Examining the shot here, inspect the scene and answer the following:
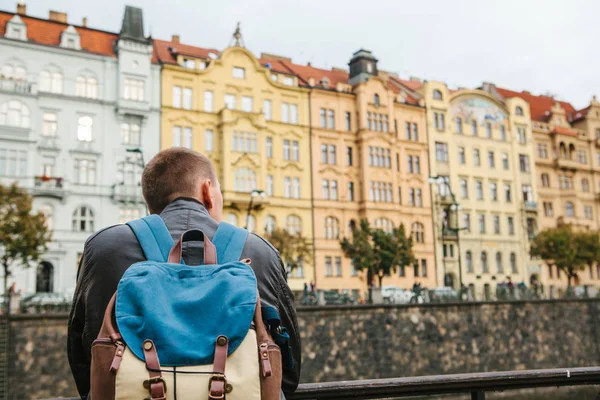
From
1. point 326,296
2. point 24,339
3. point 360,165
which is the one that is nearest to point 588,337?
point 326,296

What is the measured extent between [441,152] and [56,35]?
97.0 ft

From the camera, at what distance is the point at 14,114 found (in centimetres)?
3588

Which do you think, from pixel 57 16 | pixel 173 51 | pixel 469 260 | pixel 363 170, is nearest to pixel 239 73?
pixel 173 51

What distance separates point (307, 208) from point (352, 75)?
41.3 feet

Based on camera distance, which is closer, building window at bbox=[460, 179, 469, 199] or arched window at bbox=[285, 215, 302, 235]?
arched window at bbox=[285, 215, 302, 235]

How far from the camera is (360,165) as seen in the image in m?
46.8

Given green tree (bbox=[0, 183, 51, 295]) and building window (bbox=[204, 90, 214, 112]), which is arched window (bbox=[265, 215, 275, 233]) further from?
green tree (bbox=[0, 183, 51, 295])

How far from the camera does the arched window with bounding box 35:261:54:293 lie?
35.5 meters

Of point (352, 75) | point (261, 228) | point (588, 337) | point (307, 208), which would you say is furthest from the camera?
point (352, 75)

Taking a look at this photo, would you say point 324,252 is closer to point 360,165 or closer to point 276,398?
point 360,165

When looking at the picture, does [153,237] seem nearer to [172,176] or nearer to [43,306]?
[172,176]

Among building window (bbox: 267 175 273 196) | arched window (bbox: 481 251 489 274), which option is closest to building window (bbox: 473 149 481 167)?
arched window (bbox: 481 251 489 274)

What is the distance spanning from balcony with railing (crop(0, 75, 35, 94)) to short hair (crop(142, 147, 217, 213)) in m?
36.8

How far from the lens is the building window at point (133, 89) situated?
129 ft
